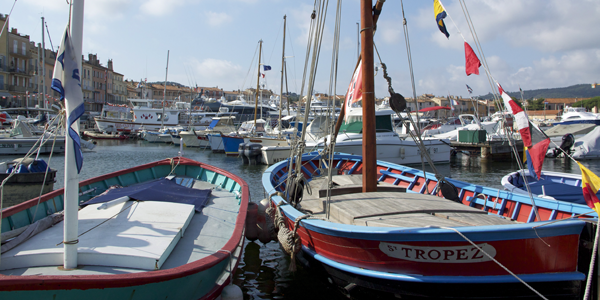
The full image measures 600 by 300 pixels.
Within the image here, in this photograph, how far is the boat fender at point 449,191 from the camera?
22.8ft

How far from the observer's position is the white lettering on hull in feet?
13.7

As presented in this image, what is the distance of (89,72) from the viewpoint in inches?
2785

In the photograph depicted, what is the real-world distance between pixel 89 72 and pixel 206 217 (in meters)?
76.3

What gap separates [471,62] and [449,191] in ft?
8.02

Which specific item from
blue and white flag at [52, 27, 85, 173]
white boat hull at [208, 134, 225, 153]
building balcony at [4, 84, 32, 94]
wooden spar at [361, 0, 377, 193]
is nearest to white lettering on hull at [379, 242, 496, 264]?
wooden spar at [361, 0, 377, 193]

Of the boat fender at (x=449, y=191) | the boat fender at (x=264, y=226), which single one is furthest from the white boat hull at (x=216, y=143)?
the boat fender at (x=449, y=191)

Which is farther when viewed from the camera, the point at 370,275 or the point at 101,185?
the point at 101,185

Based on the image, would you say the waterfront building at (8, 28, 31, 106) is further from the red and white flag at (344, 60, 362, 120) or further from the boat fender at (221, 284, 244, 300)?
the boat fender at (221, 284, 244, 300)

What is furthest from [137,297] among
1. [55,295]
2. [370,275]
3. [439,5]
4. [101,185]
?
[439,5]

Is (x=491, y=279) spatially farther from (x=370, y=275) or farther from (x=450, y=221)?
(x=370, y=275)

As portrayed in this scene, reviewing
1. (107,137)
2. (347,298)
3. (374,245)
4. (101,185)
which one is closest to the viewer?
(374,245)

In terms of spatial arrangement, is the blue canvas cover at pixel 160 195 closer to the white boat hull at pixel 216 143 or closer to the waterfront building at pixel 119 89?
the white boat hull at pixel 216 143

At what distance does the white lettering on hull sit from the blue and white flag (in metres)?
3.72

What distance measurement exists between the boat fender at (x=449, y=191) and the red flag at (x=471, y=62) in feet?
7.17
